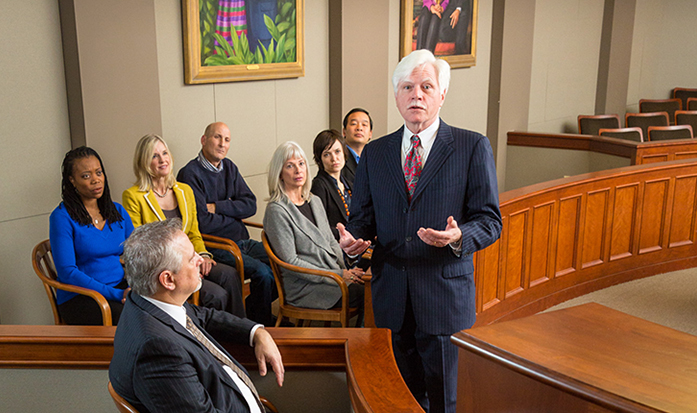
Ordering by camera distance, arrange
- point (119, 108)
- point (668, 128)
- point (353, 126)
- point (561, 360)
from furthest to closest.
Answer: point (668, 128)
point (353, 126)
point (119, 108)
point (561, 360)

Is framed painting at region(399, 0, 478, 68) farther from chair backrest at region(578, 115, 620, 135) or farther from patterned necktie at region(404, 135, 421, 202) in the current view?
patterned necktie at region(404, 135, 421, 202)

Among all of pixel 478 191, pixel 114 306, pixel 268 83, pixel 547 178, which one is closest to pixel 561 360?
pixel 478 191

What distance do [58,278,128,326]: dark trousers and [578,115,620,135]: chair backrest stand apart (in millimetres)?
7639

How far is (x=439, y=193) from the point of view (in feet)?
7.10

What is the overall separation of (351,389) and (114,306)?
6.33 feet

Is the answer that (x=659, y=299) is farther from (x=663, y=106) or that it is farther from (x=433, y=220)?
(x=663, y=106)

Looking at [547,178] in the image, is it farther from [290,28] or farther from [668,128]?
[290,28]

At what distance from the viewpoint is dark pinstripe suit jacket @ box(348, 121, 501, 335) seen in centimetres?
215

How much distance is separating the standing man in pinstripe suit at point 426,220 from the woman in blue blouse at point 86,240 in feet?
5.68

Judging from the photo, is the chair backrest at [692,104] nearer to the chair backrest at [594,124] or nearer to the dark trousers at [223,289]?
the chair backrest at [594,124]

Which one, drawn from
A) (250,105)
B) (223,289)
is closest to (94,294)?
(223,289)

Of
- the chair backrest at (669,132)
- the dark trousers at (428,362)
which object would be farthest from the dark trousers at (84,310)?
the chair backrest at (669,132)

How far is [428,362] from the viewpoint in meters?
2.25

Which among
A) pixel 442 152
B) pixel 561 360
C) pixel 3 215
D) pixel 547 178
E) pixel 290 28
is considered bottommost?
pixel 547 178
